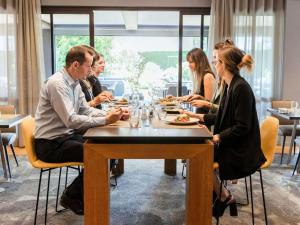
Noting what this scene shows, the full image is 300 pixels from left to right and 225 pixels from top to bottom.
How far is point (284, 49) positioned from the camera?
207 inches

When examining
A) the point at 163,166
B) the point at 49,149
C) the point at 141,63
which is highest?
the point at 141,63

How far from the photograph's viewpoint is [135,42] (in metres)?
8.40

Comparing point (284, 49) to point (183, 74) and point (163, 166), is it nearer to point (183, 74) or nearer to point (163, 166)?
point (183, 74)

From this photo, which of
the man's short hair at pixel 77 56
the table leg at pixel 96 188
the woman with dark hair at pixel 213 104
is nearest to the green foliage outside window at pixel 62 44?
the woman with dark hair at pixel 213 104

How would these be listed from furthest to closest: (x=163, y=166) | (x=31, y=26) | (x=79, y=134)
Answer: (x=31, y=26)
(x=163, y=166)
(x=79, y=134)

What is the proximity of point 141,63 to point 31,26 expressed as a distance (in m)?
3.19

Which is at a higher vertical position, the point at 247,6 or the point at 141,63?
the point at 247,6

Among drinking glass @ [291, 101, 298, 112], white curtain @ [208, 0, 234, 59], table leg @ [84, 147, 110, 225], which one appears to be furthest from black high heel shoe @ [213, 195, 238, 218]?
white curtain @ [208, 0, 234, 59]

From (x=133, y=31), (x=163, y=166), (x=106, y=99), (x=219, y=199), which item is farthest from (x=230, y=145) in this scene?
(x=133, y=31)

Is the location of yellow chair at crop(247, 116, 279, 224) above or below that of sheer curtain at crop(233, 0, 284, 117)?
below

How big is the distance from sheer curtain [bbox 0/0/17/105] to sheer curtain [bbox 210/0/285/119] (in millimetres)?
2801

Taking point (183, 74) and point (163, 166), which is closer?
point (163, 166)

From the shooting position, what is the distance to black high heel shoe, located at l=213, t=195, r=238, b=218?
258cm

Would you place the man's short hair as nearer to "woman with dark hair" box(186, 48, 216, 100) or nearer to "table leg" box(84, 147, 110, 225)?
"table leg" box(84, 147, 110, 225)
